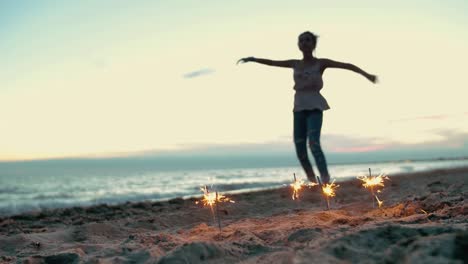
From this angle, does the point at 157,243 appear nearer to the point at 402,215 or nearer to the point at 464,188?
the point at 402,215

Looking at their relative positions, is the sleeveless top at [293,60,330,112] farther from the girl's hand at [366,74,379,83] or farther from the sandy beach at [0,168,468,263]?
the sandy beach at [0,168,468,263]

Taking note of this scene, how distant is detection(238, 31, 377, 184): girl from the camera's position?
21.6ft


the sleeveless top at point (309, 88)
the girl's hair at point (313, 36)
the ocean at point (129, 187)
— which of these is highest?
the girl's hair at point (313, 36)

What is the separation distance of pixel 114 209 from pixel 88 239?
351cm

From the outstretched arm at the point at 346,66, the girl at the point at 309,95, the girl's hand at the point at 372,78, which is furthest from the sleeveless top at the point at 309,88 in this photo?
the girl's hand at the point at 372,78

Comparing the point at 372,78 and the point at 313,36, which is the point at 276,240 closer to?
the point at 372,78

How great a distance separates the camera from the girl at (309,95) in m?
6.59

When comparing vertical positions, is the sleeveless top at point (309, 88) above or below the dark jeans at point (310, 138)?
above

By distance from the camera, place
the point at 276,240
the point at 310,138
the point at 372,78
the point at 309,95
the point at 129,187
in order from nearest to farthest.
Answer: the point at 276,240
the point at 372,78
the point at 310,138
the point at 309,95
the point at 129,187

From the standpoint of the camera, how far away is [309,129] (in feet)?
21.9

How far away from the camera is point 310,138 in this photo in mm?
6625

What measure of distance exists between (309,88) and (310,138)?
0.79 metres

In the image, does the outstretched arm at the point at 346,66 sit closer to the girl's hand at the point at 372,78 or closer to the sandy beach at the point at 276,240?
the girl's hand at the point at 372,78

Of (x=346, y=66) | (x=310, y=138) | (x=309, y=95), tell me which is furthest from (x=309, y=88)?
(x=310, y=138)
